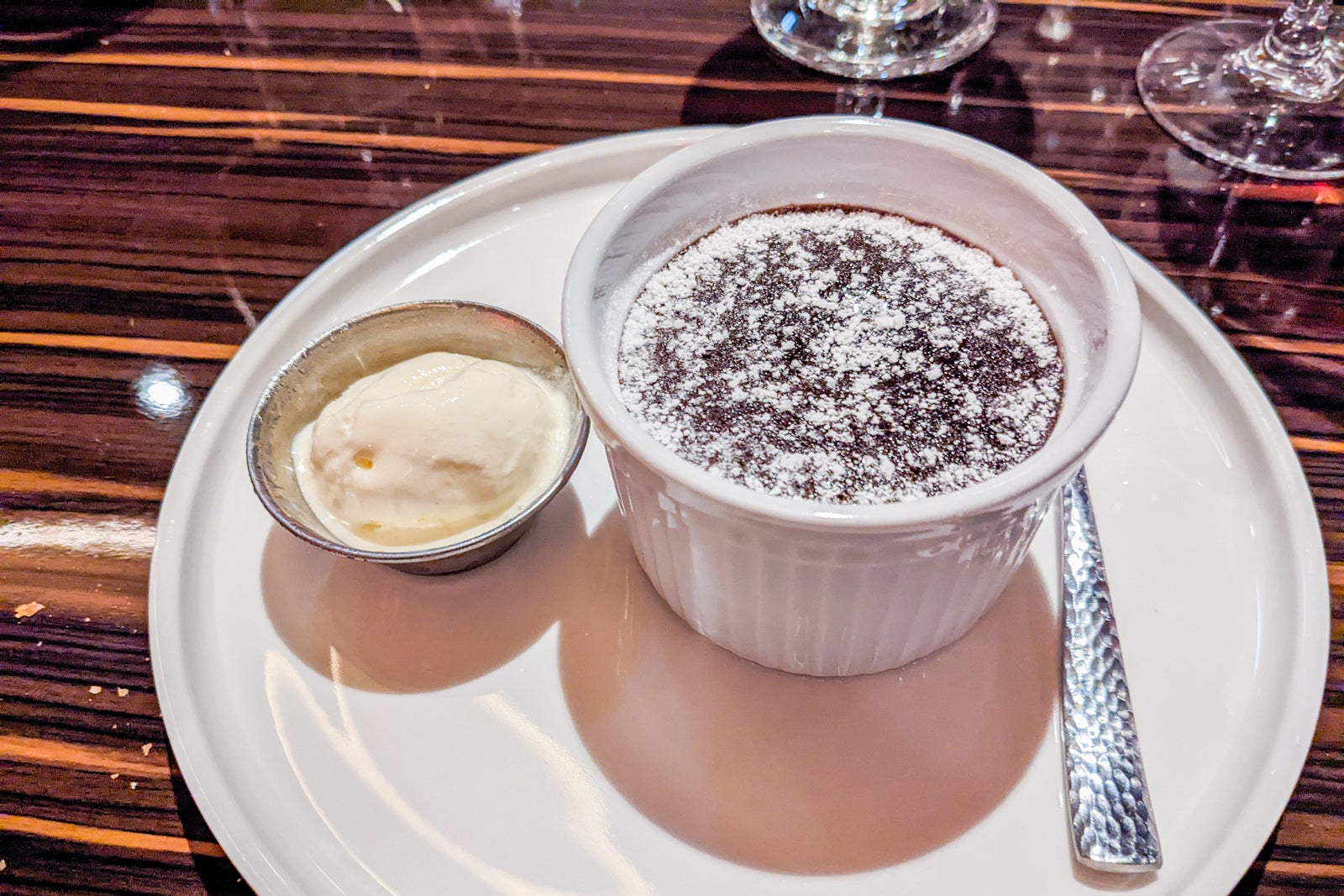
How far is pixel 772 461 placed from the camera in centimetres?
78

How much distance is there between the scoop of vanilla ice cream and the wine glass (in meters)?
1.03

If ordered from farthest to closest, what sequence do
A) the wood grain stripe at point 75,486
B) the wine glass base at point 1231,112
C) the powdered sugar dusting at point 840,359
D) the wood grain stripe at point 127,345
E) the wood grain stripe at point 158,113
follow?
the wood grain stripe at point 158,113, the wine glass base at point 1231,112, the wood grain stripe at point 127,345, the wood grain stripe at point 75,486, the powdered sugar dusting at point 840,359

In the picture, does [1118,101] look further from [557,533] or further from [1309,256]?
[557,533]

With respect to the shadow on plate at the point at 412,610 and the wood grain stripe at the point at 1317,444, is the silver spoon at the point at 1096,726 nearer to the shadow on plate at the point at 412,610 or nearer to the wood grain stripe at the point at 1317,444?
the wood grain stripe at the point at 1317,444

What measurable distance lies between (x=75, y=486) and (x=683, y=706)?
0.68 metres

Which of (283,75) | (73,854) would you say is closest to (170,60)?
(283,75)

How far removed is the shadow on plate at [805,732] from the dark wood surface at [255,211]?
0.22 m

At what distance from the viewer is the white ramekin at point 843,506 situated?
2.24ft

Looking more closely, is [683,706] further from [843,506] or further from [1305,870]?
[1305,870]

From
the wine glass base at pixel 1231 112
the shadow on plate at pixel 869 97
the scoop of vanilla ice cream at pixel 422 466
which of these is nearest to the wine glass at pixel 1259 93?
the wine glass base at pixel 1231 112

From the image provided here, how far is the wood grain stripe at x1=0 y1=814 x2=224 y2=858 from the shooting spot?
796 millimetres

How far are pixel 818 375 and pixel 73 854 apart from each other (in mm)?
729

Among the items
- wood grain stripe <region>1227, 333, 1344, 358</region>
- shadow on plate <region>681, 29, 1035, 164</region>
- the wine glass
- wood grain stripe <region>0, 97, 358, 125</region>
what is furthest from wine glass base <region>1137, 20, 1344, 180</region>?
wood grain stripe <region>0, 97, 358, 125</region>

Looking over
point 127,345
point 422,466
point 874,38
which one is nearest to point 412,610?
point 422,466
